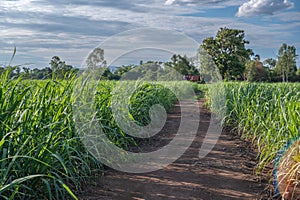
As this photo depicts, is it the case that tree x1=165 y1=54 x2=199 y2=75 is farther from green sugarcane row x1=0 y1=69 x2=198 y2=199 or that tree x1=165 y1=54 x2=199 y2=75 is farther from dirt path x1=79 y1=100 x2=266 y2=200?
green sugarcane row x1=0 y1=69 x2=198 y2=199

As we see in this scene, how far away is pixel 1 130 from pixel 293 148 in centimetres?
248

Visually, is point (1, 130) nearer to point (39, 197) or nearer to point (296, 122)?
point (39, 197)

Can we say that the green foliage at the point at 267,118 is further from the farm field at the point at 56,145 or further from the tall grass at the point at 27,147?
the tall grass at the point at 27,147

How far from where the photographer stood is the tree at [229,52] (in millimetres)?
25734

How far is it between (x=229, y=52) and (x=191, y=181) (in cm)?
2526

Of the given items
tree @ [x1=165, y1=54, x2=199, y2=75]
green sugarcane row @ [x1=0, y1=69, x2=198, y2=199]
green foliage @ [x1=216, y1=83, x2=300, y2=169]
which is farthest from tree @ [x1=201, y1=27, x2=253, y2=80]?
green sugarcane row @ [x1=0, y1=69, x2=198, y2=199]

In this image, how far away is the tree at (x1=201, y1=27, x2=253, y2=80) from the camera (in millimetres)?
25734

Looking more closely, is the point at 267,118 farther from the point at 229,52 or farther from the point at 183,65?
the point at 229,52

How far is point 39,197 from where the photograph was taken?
Answer: 97.7 inches

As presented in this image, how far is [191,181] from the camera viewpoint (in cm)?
352

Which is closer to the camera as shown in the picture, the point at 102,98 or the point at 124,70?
the point at 102,98

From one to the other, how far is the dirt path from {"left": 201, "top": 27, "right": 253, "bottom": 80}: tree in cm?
2125

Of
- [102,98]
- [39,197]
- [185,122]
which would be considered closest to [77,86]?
[102,98]

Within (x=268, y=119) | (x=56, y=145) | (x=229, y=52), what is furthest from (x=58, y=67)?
(x=229, y=52)
